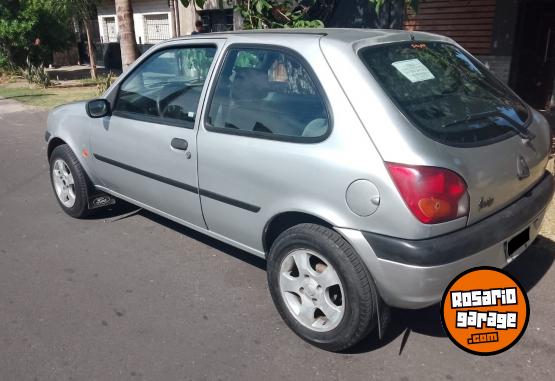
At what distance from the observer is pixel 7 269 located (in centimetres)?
389

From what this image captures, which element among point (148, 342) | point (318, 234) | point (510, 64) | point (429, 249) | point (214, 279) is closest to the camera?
point (429, 249)

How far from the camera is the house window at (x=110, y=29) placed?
2308 centimetres

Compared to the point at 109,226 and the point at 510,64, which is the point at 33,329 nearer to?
the point at 109,226

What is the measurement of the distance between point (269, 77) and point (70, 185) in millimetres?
2618

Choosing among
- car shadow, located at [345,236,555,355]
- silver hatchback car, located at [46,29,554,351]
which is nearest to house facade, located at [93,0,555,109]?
car shadow, located at [345,236,555,355]

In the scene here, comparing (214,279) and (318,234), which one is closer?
(318,234)

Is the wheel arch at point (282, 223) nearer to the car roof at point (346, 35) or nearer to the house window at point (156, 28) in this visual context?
the car roof at point (346, 35)

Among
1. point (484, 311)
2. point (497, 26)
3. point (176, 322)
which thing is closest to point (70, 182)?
point (176, 322)

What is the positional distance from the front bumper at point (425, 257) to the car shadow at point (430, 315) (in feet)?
1.49

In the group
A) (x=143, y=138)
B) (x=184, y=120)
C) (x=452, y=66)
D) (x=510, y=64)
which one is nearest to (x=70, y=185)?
(x=143, y=138)

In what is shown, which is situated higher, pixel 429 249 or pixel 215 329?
pixel 429 249

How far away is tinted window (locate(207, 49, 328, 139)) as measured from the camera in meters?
2.79

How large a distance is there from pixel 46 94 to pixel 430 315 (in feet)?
45.7

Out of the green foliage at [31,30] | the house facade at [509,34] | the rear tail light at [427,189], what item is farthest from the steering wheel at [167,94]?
the green foliage at [31,30]
